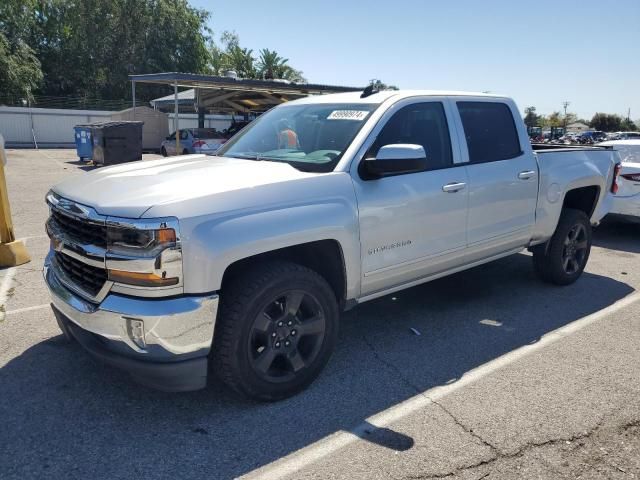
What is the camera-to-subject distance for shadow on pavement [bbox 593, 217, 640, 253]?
8008mm

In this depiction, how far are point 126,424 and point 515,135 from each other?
13.4 feet

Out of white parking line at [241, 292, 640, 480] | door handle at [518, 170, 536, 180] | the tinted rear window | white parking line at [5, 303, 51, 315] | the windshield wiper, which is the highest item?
the tinted rear window

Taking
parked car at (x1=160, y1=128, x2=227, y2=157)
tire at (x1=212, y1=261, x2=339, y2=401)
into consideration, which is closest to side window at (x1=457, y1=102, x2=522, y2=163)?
tire at (x1=212, y1=261, x2=339, y2=401)

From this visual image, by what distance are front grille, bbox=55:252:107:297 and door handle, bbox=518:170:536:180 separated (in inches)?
143

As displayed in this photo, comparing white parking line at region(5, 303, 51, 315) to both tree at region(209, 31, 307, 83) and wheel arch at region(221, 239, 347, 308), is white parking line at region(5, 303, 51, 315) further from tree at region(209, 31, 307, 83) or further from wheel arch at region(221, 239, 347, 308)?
tree at region(209, 31, 307, 83)

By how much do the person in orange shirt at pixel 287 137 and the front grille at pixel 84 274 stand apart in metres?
1.72

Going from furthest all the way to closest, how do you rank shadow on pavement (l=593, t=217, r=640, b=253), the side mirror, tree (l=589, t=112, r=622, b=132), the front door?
tree (l=589, t=112, r=622, b=132), shadow on pavement (l=593, t=217, r=640, b=253), the front door, the side mirror

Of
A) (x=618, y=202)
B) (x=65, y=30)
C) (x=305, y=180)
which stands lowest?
(x=618, y=202)

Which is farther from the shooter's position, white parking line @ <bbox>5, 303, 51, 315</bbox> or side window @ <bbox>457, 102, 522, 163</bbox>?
white parking line @ <bbox>5, 303, 51, 315</bbox>

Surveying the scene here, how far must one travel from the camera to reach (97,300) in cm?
299

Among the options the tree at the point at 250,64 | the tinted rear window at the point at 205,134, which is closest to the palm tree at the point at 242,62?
the tree at the point at 250,64

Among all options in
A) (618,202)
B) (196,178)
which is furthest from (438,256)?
(618,202)

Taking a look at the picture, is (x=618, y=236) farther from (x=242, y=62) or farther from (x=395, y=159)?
(x=242, y=62)

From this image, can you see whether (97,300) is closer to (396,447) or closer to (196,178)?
(196,178)
